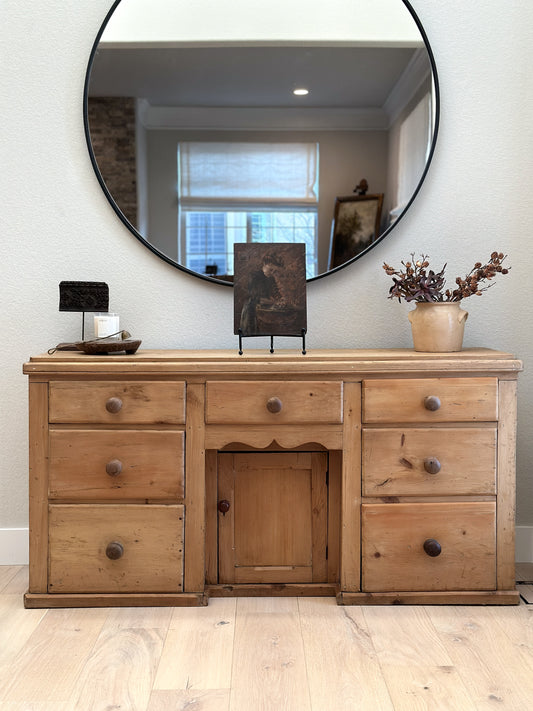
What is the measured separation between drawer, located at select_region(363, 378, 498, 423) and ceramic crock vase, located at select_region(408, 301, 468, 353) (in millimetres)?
168

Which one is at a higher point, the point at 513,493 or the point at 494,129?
the point at 494,129

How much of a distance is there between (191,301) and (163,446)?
0.62 meters

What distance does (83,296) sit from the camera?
7.39 ft

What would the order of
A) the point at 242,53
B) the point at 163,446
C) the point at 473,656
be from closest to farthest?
the point at 473,656 < the point at 163,446 < the point at 242,53

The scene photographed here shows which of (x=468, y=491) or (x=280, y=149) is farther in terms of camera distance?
(x=280, y=149)

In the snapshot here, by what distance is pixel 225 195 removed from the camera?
243 centimetres

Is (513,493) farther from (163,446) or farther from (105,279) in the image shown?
(105,279)

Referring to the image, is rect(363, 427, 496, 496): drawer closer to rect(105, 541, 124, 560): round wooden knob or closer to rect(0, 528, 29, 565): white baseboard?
rect(105, 541, 124, 560): round wooden knob

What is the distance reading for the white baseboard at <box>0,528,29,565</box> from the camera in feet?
8.23

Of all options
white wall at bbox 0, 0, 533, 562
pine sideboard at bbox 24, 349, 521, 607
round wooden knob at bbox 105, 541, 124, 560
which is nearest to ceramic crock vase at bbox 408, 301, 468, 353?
pine sideboard at bbox 24, 349, 521, 607

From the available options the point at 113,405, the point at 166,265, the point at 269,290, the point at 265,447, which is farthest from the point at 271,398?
the point at 166,265

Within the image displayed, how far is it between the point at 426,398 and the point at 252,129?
1.09 meters

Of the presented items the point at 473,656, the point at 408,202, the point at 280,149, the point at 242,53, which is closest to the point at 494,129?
the point at 408,202

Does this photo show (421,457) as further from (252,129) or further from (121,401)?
(252,129)
